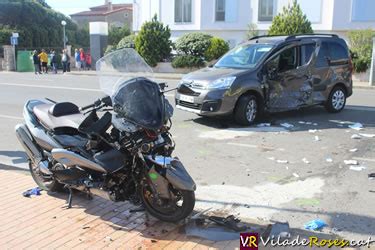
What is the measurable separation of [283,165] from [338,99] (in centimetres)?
529

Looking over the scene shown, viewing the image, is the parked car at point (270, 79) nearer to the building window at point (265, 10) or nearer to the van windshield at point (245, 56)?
the van windshield at point (245, 56)

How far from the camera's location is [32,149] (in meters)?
5.25

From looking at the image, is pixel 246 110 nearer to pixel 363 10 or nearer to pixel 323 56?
pixel 323 56

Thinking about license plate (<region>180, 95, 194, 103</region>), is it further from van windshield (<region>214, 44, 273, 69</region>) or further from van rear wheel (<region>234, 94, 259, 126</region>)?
van windshield (<region>214, 44, 273, 69</region>)

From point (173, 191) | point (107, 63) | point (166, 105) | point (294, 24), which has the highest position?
point (294, 24)

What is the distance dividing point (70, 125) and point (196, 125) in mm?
5246

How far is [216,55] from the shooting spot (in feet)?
84.2

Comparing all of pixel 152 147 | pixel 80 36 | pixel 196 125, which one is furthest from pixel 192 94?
pixel 80 36

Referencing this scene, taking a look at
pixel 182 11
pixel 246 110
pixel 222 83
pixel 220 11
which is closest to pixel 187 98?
pixel 222 83

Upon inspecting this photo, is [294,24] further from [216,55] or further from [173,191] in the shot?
[173,191]

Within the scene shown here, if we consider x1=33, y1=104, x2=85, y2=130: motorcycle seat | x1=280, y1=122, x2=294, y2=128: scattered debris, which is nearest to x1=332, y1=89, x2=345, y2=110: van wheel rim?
x1=280, y1=122, x2=294, y2=128: scattered debris

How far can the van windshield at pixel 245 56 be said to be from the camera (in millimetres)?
10062

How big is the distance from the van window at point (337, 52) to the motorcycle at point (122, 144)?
759cm

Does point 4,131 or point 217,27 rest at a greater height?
point 217,27
